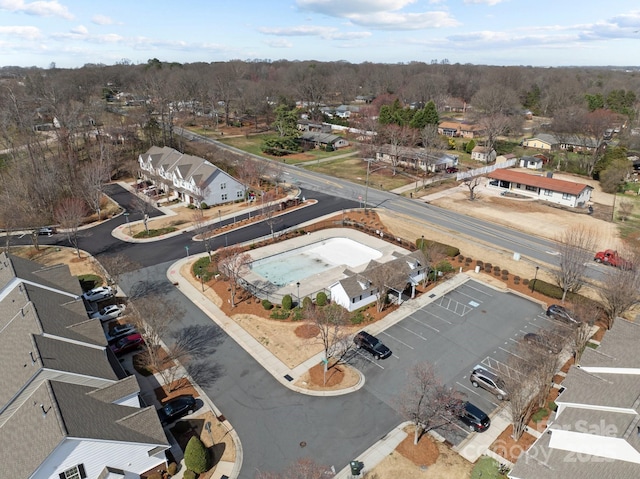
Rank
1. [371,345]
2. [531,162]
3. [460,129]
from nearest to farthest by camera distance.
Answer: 1. [371,345]
2. [531,162]
3. [460,129]

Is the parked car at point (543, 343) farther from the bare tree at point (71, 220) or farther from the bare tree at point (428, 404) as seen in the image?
the bare tree at point (71, 220)

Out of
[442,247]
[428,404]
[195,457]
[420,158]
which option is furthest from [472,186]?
[195,457]

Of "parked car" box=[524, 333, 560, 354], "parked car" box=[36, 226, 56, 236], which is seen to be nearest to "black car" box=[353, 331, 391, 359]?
"parked car" box=[524, 333, 560, 354]

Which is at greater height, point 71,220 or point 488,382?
point 71,220

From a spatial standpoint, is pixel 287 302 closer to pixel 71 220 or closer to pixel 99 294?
pixel 99 294

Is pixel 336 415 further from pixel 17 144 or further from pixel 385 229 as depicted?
pixel 17 144

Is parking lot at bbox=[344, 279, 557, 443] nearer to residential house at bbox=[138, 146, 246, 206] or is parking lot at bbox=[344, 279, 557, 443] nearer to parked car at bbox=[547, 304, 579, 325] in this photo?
parked car at bbox=[547, 304, 579, 325]

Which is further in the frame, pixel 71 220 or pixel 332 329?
pixel 71 220
